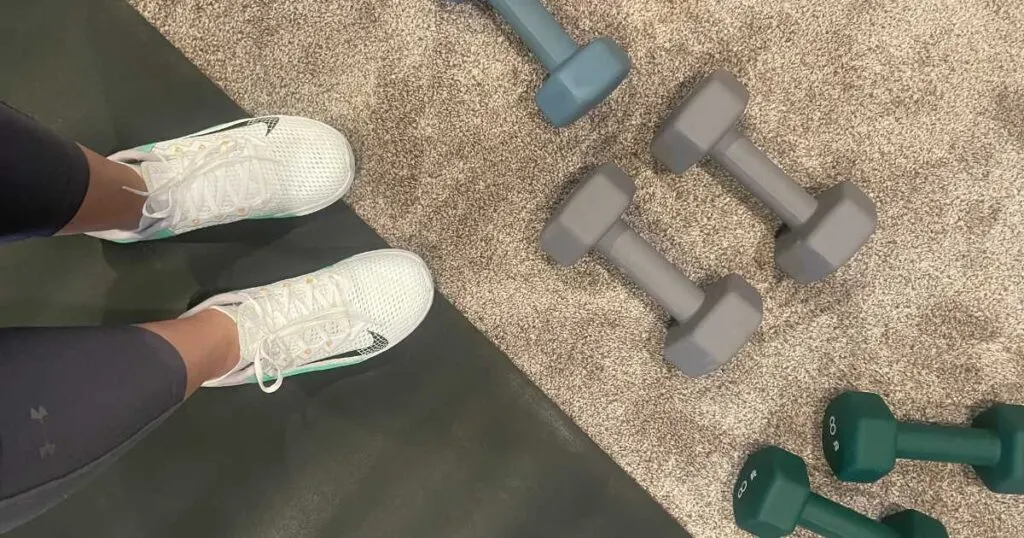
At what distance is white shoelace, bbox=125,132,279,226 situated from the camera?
83cm

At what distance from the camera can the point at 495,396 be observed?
0.99 m

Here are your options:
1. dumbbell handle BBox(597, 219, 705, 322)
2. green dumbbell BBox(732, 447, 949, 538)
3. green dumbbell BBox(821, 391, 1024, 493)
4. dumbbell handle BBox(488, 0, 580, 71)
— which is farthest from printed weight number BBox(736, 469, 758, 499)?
dumbbell handle BBox(488, 0, 580, 71)

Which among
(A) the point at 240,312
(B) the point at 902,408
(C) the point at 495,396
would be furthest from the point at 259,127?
(B) the point at 902,408

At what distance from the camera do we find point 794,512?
886 mm

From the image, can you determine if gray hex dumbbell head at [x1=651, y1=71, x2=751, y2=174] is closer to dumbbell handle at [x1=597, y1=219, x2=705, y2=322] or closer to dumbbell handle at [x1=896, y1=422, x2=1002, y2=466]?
dumbbell handle at [x1=597, y1=219, x2=705, y2=322]

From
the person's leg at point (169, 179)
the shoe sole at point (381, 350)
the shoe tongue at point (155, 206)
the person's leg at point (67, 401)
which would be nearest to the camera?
the person's leg at point (67, 401)

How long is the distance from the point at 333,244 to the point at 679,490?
2.02 feet

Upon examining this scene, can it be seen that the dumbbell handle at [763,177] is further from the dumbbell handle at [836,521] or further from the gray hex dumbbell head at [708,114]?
the dumbbell handle at [836,521]

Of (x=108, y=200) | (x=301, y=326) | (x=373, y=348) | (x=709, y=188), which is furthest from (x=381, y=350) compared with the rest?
(x=709, y=188)

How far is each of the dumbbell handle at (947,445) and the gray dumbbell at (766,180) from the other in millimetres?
249

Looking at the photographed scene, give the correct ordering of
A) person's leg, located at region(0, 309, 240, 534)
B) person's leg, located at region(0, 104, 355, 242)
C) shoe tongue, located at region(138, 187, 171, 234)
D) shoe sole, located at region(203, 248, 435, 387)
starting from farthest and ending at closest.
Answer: shoe sole, located at region(203, 248, 435, 387)
shoe tongue, located at region(138, 187, 171, 234)
person's leg, located at region(0, 104, 355, 242)
person's leg, located at region(0, 309, 240, 534)

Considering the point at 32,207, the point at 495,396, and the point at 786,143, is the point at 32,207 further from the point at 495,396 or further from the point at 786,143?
the point at 786,143

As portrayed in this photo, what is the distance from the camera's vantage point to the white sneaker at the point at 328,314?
833mm

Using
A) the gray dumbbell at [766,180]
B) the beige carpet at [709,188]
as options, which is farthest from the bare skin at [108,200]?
the gray dumbbell at [766,180]
